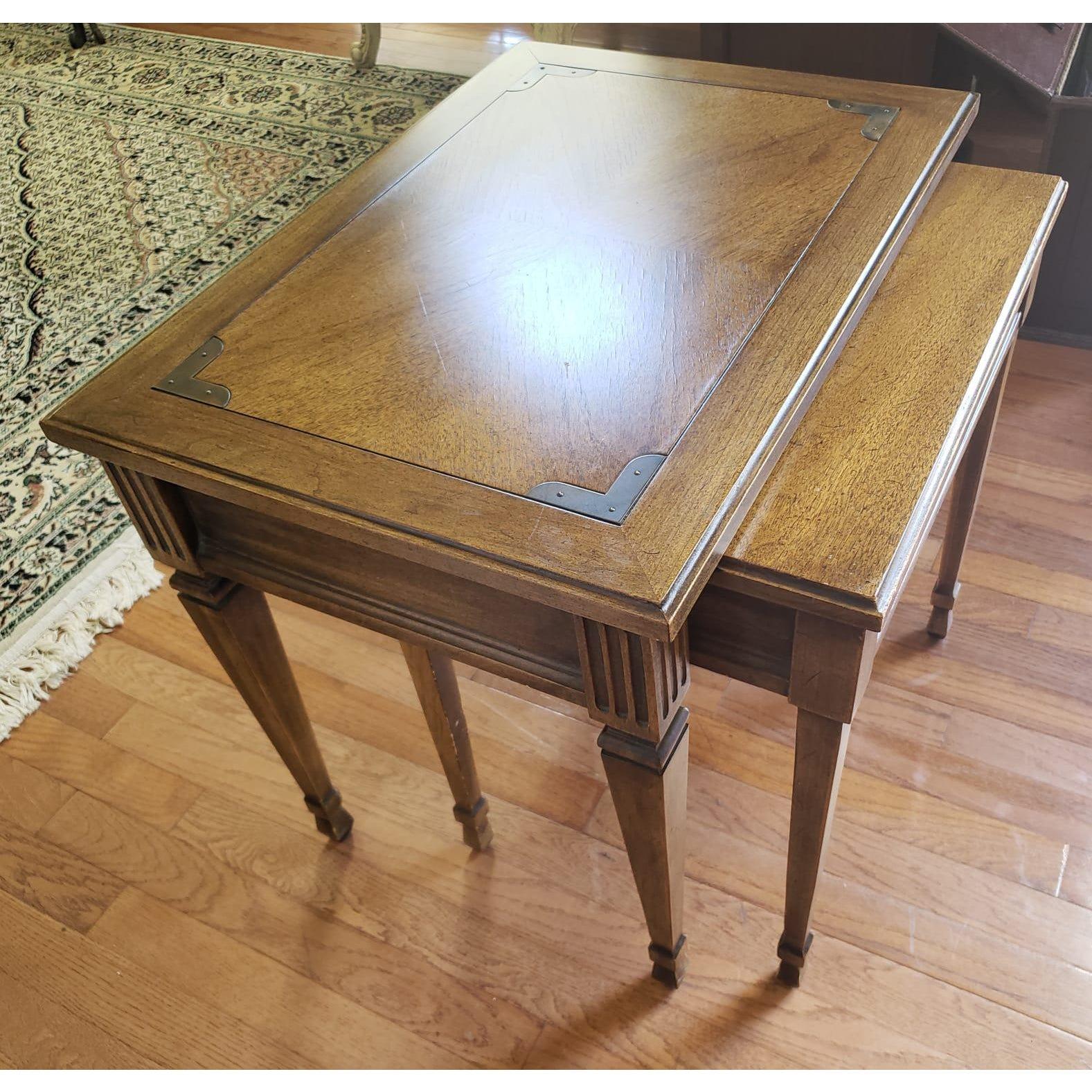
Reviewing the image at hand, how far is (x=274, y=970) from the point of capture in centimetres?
110

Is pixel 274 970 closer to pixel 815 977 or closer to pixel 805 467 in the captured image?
pixel 815 977

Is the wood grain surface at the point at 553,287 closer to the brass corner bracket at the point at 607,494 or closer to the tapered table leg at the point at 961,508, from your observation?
the brass corner bracket at the point at 607,494

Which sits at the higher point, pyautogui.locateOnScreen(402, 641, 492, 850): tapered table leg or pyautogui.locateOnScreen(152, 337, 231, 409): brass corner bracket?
pyautogui.locateOnScreen(152, 337, 231, 409): brass corner bracket

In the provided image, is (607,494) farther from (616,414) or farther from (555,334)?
(555,334)

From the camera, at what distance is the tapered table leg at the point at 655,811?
0.75 meters

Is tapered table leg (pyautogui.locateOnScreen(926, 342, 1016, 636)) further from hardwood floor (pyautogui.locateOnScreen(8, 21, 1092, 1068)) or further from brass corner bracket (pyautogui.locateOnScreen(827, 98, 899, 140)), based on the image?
brass corner bracket (pyautogui.locateOnScreen(827, 98, 899, 140))

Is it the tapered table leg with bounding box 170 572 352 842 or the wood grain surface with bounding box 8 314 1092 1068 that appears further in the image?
the wood grain surface with bounding box 8 314 1092 1068

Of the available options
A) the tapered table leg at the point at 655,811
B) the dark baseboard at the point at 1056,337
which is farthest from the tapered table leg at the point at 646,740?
the dark baseboard at the point at 1056,337

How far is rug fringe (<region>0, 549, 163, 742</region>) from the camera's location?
1.38 meters

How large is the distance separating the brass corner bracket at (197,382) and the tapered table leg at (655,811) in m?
0.38

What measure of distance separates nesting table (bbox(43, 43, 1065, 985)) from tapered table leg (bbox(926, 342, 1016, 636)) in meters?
0.03

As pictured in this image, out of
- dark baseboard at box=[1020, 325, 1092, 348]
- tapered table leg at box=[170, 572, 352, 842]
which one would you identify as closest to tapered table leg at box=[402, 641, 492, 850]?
tapered table leg at box=[170, 572, 352, 842]
